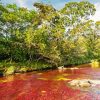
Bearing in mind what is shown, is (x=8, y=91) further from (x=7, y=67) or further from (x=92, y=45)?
(x=92, y=45)

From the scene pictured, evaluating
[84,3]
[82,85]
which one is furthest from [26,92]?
[84,3]

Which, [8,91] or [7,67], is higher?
[7,67]

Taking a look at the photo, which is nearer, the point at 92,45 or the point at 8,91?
the point at 8,91

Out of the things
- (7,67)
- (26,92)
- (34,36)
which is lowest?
(26,92)

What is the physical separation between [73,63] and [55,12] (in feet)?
50.5

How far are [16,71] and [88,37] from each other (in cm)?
4637

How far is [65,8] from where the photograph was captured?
204 ft

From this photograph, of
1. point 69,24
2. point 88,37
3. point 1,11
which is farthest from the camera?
point 88,37

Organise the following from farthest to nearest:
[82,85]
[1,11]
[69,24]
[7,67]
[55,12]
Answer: [69,24], [55,12], [1,11], [7,67], [82,85]

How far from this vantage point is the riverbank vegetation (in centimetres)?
4509

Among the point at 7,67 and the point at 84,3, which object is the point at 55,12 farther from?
the point at 7,67

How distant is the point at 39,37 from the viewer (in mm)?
46719

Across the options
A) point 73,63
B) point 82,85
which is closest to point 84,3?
point 73,63

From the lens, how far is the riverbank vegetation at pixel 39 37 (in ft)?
148
